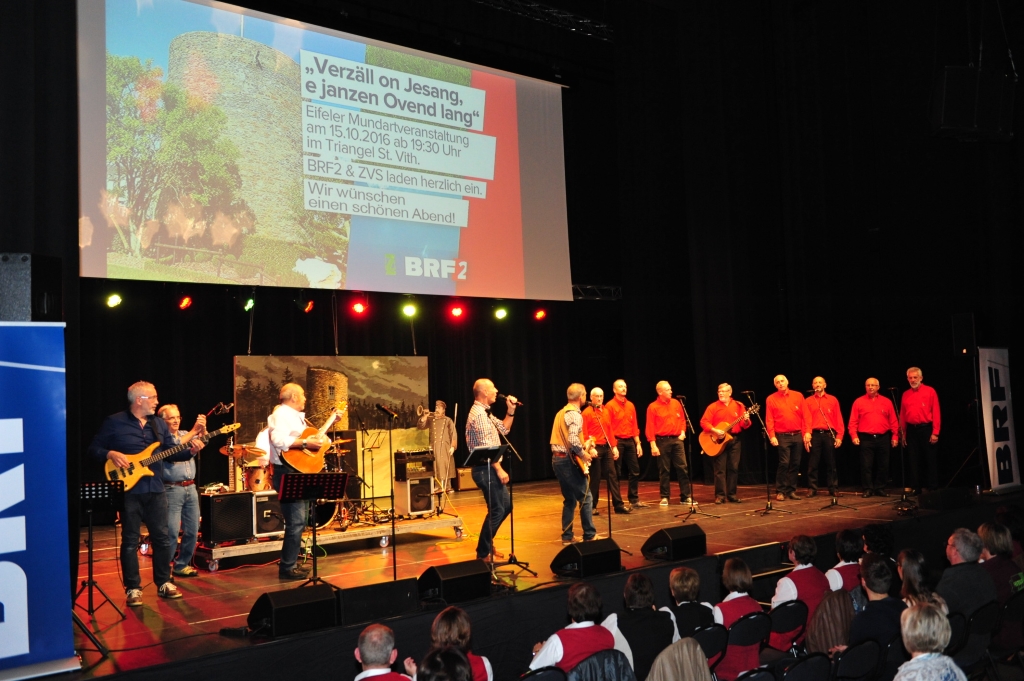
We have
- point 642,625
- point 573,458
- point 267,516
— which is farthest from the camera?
point 267,516

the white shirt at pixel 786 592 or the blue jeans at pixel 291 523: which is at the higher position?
the blue jeans at pixel 291 523

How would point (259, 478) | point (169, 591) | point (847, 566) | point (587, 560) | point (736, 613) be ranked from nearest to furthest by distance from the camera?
point (736, 613) → point (847, 566) → point (587, 560) → point (169, 591) → point (259, 478)

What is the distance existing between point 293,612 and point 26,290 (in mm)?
2383

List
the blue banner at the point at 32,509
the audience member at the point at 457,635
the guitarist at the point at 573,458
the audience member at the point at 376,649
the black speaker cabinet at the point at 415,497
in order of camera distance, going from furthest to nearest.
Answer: the black speaker cabinet at the point at 415,497
the guitarist at the point at 573,458
the blue banner at the point at 32,509
the audience member at the point at 457,635
the audience member at the point at 376,649

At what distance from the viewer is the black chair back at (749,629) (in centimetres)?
440

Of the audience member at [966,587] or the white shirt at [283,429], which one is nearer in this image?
the audience member at [966,587]

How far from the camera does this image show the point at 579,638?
389 centimetres

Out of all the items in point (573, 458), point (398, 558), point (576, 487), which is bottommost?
point (398, 558)

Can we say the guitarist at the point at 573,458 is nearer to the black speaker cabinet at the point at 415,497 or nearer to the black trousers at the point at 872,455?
the black speaker cabinet at the point at 415,497

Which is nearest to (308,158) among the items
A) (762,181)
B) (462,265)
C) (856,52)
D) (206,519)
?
(462,265)

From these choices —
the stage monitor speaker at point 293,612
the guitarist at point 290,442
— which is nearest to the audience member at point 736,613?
the stage monitor speaker at point 293,612

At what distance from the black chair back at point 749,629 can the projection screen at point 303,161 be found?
633cm

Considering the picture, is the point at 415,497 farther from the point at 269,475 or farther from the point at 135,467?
the point at 135,467

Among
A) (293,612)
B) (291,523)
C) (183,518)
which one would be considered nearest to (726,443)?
(291,523)
